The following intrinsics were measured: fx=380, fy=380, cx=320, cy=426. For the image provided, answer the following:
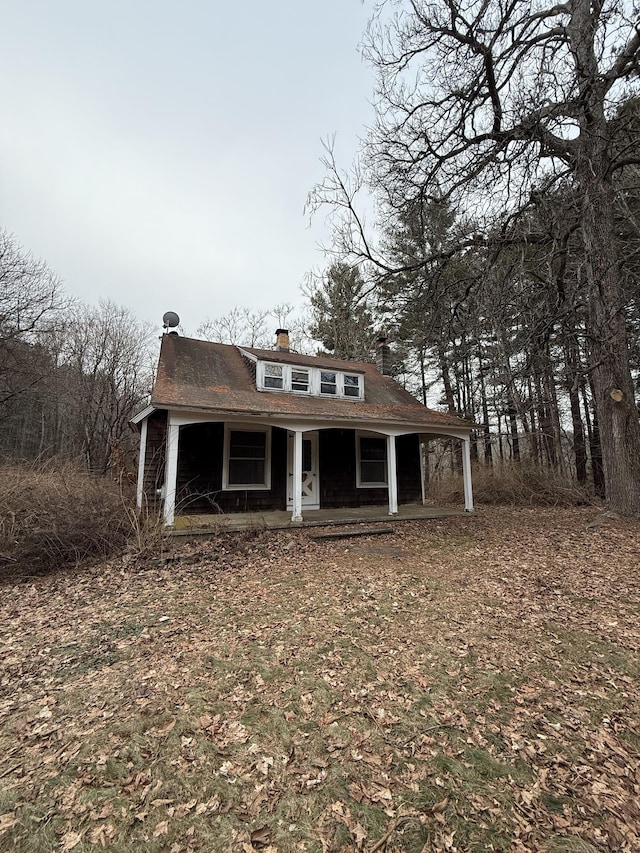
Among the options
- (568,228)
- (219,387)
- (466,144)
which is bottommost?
(219,387)

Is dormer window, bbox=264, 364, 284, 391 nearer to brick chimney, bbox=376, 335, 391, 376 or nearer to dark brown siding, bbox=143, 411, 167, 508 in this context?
dark brown siding, bbox=143, 411, 167, 508

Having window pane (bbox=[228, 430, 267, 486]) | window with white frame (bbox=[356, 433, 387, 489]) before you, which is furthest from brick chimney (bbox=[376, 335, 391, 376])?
window pane (bbox=[228, 430, 267, 486])

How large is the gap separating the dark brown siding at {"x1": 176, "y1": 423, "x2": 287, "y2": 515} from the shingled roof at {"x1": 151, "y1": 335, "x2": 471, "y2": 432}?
1.03m

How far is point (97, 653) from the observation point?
3.47 m

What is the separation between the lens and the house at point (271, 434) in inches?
326

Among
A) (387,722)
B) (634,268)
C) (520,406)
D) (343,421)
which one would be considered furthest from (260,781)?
(520,406)

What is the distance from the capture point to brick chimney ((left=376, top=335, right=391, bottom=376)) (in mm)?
13993

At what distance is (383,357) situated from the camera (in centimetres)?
1406

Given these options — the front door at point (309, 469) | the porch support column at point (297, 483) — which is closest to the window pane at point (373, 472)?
the front door at point (309, 469)

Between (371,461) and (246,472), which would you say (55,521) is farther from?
(371,461)

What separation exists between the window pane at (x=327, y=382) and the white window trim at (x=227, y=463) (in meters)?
2.11

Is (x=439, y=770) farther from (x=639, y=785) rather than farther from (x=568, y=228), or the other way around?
(x=568, y=228)

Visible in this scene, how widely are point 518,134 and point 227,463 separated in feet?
28.1

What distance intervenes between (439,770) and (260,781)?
3.25ft
